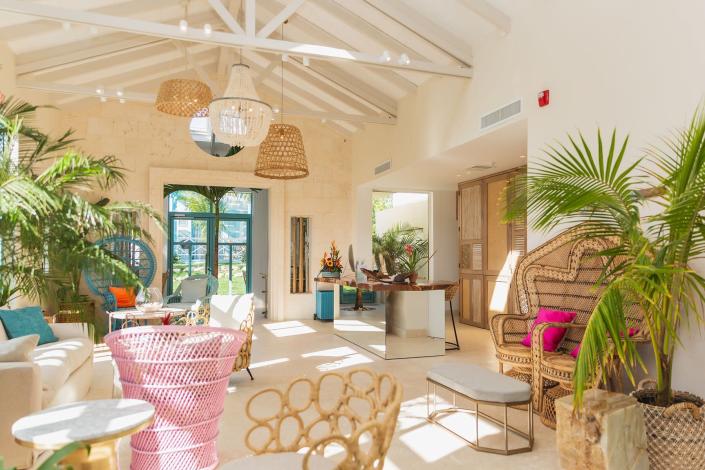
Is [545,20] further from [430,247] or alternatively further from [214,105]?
[430,247]

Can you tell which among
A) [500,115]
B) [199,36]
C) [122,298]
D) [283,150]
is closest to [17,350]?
[199,36]

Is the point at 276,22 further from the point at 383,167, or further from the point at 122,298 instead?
the point at 122,298

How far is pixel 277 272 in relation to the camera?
9.95 metres

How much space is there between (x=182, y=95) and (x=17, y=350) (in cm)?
408

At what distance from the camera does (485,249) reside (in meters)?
8.34

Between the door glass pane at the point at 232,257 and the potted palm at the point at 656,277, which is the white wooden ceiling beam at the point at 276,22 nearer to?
the potted palm at the point at 656,277

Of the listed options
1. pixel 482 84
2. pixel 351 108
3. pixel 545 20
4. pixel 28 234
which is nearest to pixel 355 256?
pixel 351 108

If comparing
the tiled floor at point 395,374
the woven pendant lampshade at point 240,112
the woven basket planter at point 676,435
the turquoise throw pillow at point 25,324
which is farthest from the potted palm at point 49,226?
the woven basket planter at point 676,435

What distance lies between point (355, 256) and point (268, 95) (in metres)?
3.54

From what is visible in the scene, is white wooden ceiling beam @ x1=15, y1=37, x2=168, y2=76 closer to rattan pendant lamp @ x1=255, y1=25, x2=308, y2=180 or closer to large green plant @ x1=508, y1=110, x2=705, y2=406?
rattan pendant lamp @ x1=255, y1=25, x2=308, y2=180

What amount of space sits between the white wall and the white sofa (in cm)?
400

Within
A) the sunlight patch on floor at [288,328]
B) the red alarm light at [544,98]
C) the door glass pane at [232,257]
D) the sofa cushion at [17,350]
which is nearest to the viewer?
the sofa cushion at [17,350]

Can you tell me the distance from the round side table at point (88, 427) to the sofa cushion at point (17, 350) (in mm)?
1074

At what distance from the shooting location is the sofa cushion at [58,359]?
339cm
